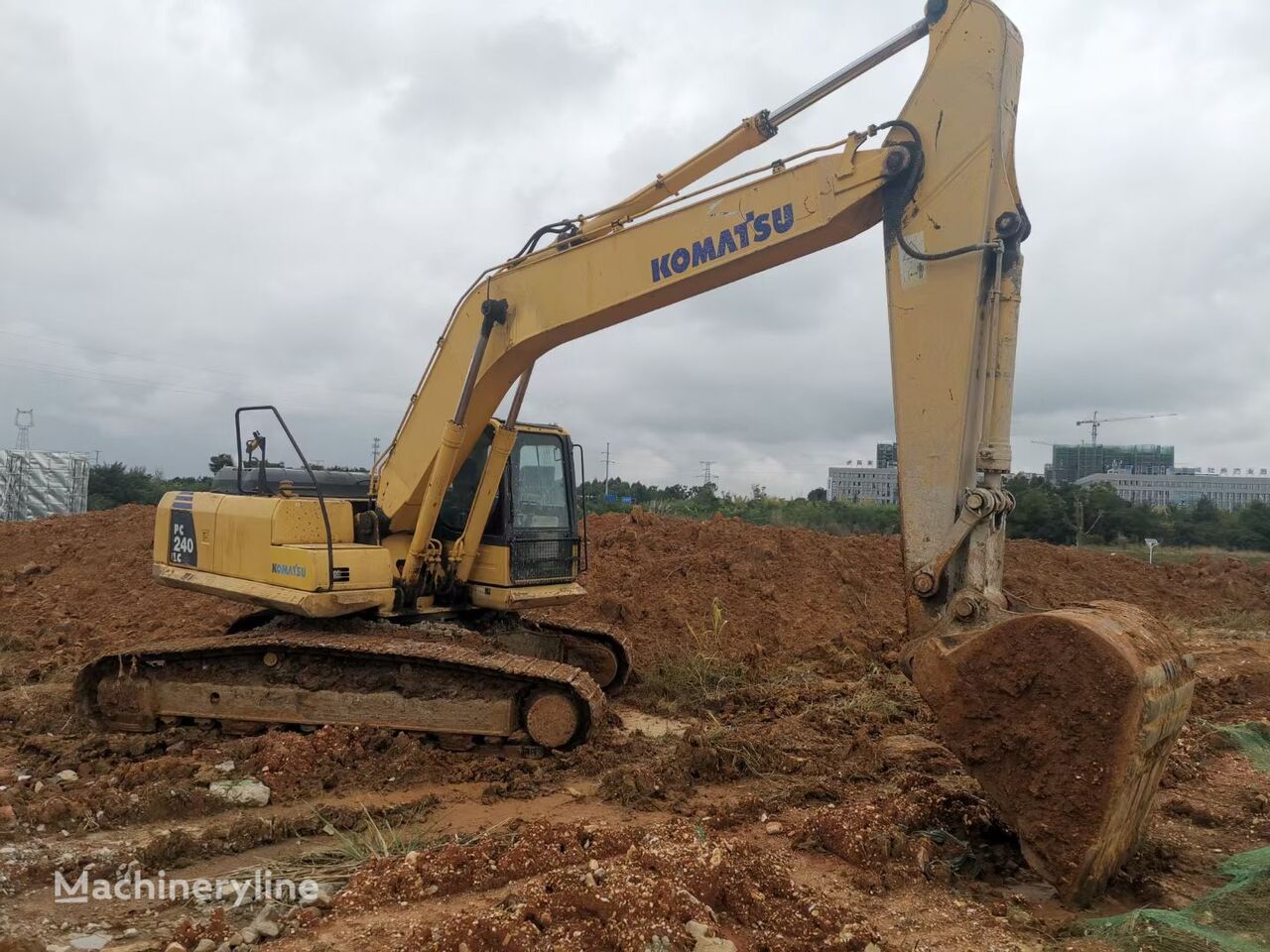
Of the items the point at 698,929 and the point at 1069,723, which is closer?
the point at 698,929

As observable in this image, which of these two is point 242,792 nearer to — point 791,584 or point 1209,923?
point 1209,923

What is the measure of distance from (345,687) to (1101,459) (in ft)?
187

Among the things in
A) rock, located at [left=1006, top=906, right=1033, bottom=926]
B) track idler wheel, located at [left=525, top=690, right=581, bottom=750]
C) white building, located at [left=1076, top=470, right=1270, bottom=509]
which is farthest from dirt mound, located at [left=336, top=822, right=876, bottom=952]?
white building, located at [left=1076, top=470, right=1270, bottom=509]

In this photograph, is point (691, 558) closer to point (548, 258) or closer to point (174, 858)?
point (548, 258)

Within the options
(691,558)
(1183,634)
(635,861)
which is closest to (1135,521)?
(1183,634)

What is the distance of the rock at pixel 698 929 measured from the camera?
131 inches

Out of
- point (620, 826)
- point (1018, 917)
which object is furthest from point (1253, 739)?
point (620, 826)

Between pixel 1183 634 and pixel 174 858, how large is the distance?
13.2 metres

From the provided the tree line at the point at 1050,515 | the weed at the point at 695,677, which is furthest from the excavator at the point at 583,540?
the tree line at the point at 1050,515

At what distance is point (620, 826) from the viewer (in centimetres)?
474

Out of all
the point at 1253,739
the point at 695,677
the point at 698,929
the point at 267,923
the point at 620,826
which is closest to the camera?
the point at 698,929

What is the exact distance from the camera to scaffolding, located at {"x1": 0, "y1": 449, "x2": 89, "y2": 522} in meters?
27.3

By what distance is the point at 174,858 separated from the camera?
4.51 m

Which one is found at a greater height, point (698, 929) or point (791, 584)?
point (791, 584)
